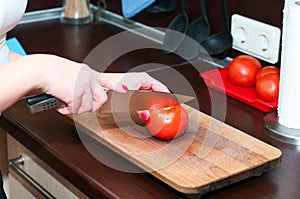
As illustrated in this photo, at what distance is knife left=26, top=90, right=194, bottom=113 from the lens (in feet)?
3.72

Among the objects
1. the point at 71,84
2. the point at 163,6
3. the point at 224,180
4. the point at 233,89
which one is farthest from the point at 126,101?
the point at 163,6

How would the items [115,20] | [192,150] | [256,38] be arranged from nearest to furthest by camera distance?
[192,150] → [256,38] → [115,20]

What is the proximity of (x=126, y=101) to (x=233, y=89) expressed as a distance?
14.1 inches

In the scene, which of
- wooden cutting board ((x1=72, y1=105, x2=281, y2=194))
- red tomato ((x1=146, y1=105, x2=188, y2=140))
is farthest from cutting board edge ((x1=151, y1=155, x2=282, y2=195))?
red tomato ((x1=146, y1=105, x2=188, y2=140))

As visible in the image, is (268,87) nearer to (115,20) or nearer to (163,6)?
(163,6)

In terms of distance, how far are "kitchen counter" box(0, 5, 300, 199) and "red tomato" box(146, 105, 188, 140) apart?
0.08m

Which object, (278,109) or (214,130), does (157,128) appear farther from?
(278,109)

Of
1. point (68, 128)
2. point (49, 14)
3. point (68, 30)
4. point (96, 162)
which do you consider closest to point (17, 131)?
point (68, 128)

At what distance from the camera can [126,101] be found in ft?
3.82

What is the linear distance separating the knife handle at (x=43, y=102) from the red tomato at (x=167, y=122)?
169 millimetres

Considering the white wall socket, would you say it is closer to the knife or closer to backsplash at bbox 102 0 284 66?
backsplash at bbox 102 0 284 66

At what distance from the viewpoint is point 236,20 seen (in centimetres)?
158

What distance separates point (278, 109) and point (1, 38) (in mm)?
573

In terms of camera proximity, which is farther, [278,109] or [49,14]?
[49,14]
